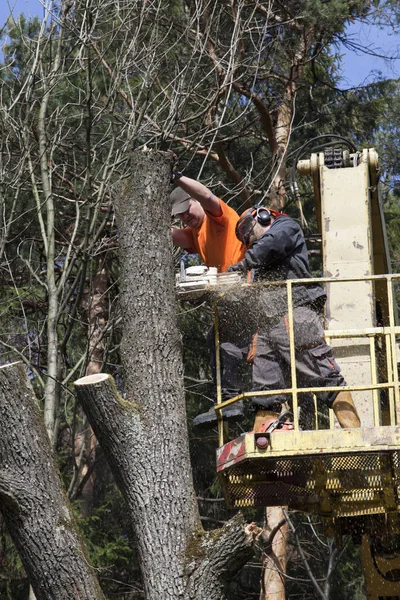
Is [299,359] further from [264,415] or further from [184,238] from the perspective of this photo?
[184,238]

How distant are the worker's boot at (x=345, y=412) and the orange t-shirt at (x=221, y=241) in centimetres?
145

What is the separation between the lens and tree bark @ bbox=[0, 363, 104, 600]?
498 cm

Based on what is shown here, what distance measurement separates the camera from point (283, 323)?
237 inches

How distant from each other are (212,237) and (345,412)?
179cm

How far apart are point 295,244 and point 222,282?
0.52 metres

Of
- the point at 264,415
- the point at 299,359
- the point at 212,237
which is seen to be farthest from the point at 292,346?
the point at 212,237

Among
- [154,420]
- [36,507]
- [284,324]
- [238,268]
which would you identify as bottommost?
[36,507]

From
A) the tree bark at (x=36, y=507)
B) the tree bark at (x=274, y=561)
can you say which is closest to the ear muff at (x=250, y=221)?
the tree bark at (x=36, y=507)

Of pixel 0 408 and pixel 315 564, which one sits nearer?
pixel 0 408

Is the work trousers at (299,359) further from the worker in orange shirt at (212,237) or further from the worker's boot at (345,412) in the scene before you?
the worker in orange shirt at (212,237)

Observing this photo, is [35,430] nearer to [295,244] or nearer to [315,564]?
[295,244]

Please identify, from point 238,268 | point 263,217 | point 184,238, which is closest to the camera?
point 238,268

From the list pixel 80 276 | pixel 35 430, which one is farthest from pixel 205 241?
pixel 80 276

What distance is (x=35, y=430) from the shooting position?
17.0ft
